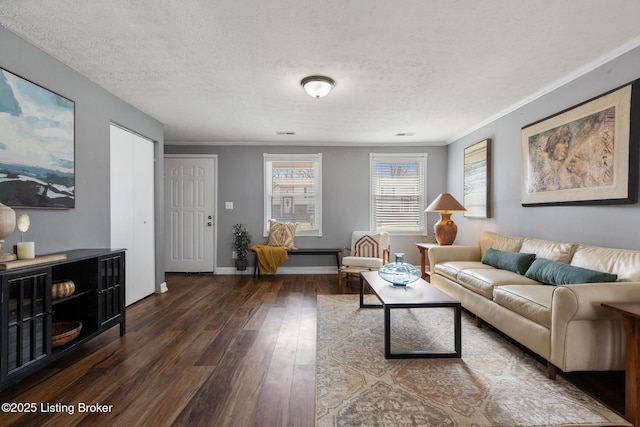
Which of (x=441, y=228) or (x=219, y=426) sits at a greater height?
(x=441, y=228)

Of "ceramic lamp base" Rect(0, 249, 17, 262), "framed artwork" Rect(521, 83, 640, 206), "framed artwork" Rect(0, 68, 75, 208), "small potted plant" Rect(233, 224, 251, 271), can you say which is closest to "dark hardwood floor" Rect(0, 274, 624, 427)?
"ceramic lamp base" Rect(0, 249, 17, 262)

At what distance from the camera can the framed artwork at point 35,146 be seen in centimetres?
225

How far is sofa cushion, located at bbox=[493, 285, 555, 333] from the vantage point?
220 centimetres

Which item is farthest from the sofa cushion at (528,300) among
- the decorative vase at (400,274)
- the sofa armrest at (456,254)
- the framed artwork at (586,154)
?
the sofa armrest at (456,254)

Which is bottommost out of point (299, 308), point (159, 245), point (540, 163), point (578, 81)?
point (299, 308)

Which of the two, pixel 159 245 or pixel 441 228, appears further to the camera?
pixel 441 228

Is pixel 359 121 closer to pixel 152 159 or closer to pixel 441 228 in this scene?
pixel 441 228

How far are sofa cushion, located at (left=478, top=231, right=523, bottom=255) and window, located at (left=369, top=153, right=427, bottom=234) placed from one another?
5.84 ft

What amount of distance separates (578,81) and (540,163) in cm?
84

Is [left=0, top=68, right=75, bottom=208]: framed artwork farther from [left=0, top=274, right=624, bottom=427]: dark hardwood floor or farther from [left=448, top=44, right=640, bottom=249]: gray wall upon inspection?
[left=448, top=44, right=640, bottom=249]: gray wall

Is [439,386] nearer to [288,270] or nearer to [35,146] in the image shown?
[35,146]

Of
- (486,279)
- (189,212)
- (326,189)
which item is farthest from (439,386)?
(189,212)

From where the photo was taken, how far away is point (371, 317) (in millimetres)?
3426

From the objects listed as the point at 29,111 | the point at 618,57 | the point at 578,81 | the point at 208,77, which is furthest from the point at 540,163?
the point at 29,111
